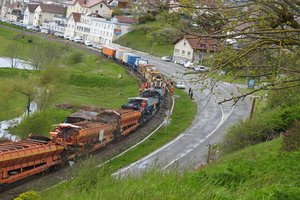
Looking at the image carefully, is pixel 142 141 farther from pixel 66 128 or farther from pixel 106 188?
pixel 106 188

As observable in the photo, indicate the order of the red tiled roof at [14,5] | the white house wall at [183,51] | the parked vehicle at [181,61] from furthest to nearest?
1. the red tiled roof at [14,5]
2. the parked vehicle at [181,61]
3. the white house wall at [183,51]

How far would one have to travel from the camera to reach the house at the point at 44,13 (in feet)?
438

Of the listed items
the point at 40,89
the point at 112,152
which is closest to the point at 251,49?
the point at 112,152

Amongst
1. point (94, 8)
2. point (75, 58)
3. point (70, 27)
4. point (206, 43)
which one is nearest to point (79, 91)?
point (75, 58)

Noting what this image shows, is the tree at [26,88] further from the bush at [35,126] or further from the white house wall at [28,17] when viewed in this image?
the white house wall at [28,17]

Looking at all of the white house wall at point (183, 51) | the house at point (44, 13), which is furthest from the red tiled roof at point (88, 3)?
the white house wall at point (183, 51)

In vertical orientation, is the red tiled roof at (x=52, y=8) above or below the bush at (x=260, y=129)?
above

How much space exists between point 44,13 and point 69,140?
113 m

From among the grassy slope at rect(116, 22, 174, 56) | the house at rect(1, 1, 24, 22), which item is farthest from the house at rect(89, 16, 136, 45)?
the house at rect(1, 1, 24, 22)

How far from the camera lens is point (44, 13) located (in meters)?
134

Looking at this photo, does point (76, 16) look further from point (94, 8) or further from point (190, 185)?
point (190, 185)

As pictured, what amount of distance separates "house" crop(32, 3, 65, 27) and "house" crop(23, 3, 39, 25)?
0.91 metres

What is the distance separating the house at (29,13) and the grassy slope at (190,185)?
130387 millimetres

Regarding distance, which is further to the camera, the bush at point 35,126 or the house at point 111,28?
the house at point 111,28
